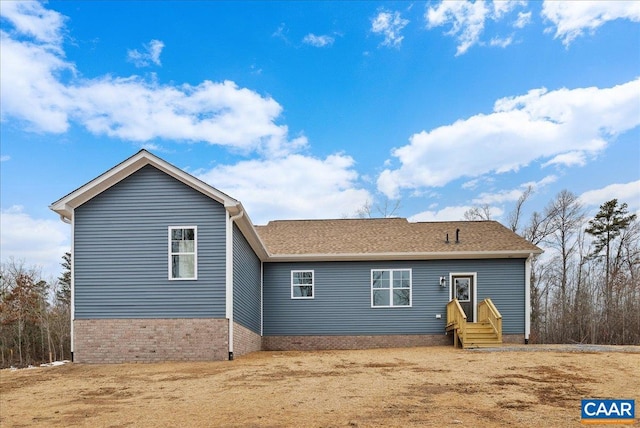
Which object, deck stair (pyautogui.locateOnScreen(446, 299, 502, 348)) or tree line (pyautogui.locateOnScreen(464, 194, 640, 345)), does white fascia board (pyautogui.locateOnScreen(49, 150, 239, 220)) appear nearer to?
deck stair (pyautogui.locateOnScreen(446, 299, 502, 348))

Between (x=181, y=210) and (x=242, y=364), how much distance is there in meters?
4.32

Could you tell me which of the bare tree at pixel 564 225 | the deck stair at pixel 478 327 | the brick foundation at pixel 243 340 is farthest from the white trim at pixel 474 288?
the bare tree at pixel 564 225

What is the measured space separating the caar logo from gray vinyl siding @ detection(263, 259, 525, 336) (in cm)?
1056

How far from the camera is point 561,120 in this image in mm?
Result: 21844

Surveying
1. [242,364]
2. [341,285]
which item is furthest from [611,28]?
[242,364]

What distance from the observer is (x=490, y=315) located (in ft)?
51.6

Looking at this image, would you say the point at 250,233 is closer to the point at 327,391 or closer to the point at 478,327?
the point at 327,391

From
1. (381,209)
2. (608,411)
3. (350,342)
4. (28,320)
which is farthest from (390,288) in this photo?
(28,320)

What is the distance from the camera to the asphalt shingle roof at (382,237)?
1752 centimetres

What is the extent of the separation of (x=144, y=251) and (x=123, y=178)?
2047mm

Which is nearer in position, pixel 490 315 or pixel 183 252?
pixel 183 252

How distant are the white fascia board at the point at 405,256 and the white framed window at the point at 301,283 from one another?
52 centimetres

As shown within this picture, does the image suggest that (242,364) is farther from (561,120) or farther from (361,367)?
(561,120)

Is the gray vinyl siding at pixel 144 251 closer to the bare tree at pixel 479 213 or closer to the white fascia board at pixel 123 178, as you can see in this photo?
the white fascia board at pixel 123 178
